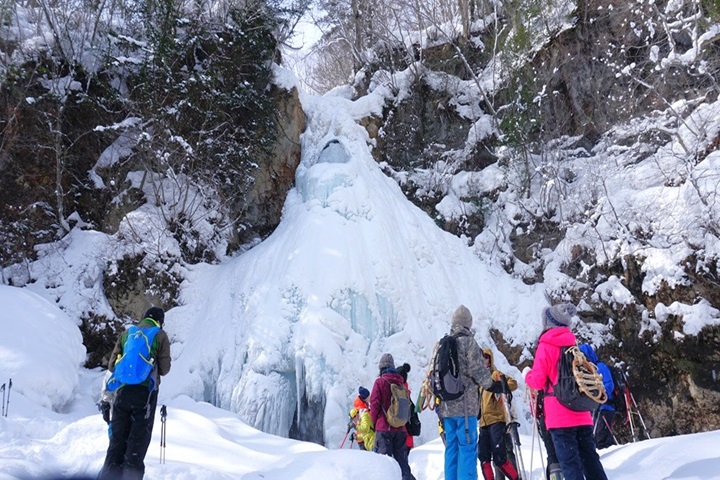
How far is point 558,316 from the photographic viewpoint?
3.53 m

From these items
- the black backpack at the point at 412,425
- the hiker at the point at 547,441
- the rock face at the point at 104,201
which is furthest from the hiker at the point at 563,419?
the rock face at the point at 104,201

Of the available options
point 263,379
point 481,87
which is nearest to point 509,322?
point 263,379

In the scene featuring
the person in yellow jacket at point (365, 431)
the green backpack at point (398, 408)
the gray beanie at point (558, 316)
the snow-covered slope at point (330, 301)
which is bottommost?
the person in yellow jacket at point (365, 431)

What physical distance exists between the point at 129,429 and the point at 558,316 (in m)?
3.13

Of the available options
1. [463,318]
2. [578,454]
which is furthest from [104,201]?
[578,454]

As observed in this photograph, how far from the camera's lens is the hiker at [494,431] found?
4449 mm

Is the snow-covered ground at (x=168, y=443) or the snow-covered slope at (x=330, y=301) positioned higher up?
the snow-covered slope at (x=330, y=301)

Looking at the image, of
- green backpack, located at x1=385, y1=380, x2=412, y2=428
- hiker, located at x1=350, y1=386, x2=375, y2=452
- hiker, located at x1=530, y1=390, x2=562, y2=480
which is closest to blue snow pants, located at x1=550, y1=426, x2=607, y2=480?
hiker, located at x1=530, y1=390, x2=562, y2=480

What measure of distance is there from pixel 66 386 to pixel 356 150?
7.05 m

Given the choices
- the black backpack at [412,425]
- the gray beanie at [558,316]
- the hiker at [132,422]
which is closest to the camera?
the gray beanie at [558,316]

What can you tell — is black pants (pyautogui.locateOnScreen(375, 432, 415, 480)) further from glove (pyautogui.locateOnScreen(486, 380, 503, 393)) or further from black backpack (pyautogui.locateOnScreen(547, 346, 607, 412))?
black backpack (pyautogui.locateOnScreen(547, 346, 607, 412))

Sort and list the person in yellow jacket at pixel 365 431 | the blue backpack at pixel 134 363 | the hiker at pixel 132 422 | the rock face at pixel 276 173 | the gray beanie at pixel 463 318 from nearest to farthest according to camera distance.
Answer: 1. the hiker at pixel 132 422
2. the blue backpack at pixel 134 363
3. the gray beanie at pixel 463 318
4. the person in yellow jacket at pixel 365 431
5. the rock face at pixel 276 173

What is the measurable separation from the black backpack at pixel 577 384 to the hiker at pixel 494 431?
109cm

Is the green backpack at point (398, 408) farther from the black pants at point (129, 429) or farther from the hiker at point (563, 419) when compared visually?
the black pants at point (129, 429)
